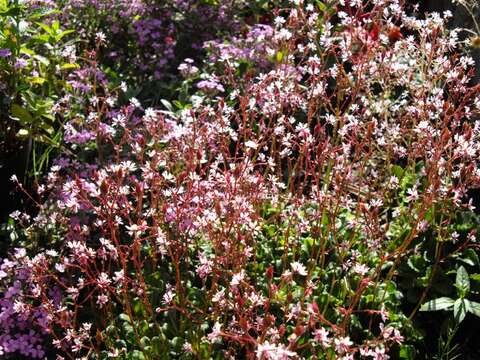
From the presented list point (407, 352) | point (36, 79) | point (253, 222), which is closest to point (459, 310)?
point (407, 352)

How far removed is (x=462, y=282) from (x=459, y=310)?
0.13 meters

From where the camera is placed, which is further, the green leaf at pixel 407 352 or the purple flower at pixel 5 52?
the purple flower at pixel 5 52

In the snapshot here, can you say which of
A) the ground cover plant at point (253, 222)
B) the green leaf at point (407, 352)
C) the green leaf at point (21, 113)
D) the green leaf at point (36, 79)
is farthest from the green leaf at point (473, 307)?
the green leaf at point (36, 79)

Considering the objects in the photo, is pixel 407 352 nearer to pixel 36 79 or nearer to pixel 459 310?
pixel 459 310

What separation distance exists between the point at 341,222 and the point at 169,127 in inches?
36.5

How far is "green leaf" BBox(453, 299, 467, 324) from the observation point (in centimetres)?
276

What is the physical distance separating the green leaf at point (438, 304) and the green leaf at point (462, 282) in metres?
0.06

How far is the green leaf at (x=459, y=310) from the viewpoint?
276 cm

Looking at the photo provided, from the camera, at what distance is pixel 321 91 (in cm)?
280

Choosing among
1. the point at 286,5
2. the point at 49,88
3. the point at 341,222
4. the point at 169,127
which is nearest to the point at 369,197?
the point at 341,222

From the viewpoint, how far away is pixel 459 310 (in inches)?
110

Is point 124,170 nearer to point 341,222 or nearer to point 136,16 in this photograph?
point 341,222

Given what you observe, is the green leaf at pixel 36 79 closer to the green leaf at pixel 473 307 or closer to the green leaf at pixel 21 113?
the green leaf at pixel 21 113

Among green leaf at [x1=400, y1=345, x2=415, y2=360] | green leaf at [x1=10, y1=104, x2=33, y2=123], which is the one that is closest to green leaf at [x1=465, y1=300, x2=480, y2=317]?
green leaf at [x1=400, y1=345, x2=415, y2=360]
